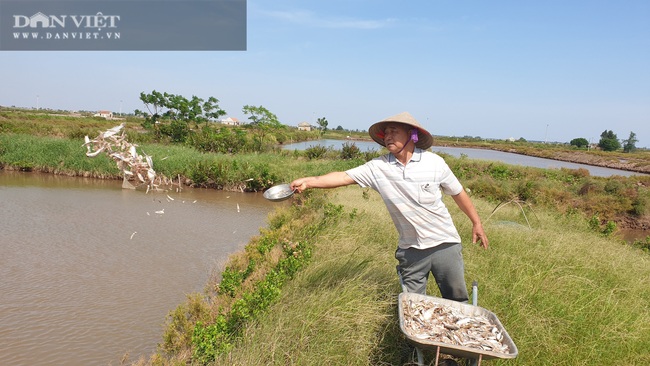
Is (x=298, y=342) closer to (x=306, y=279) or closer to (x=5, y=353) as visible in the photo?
(x=306, y=279)

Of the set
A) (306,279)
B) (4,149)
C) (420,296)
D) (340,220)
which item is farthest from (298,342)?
(4,149)

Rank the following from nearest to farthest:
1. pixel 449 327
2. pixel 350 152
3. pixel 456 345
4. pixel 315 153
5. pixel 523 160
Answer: pixel 456 345, pixel 449 327, pixel 315 153, pixel 350 152, pixel 523 160

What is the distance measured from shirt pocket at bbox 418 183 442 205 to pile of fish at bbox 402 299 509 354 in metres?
0.58

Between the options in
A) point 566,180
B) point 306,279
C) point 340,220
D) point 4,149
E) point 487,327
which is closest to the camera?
point 487,327

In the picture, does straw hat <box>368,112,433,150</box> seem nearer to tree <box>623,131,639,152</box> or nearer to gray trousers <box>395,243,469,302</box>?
gray trousers <box>395,243,469,302</box>

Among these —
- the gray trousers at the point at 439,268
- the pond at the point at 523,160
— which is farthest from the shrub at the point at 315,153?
the gray trousers at the point at 439,268

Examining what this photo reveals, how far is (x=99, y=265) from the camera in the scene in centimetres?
559

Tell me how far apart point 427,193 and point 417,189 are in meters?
0.06

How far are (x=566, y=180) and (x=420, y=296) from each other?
53.7 ft

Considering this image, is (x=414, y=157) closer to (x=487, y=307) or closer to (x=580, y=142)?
(x=487, y=307)

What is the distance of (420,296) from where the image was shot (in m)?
2.42

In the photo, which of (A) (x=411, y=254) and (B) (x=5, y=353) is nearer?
(A) (x=411, y=254)

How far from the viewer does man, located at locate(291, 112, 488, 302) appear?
7.89 feet

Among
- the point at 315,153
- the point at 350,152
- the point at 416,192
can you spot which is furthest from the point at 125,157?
the point at 350,152
